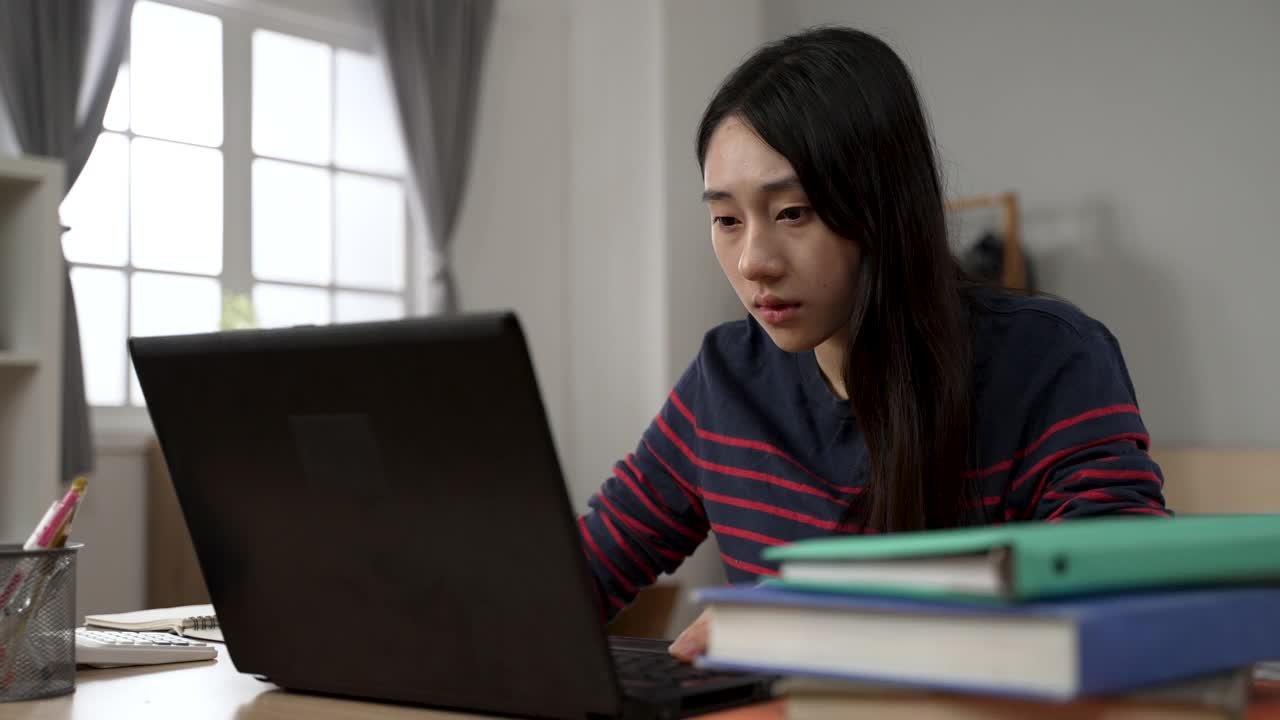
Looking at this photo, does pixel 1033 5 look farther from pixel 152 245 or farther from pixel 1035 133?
pixel 152 245

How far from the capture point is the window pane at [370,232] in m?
4.06

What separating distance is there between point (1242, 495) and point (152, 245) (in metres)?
2.92

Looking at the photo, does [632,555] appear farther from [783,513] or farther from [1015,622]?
[1015,622]

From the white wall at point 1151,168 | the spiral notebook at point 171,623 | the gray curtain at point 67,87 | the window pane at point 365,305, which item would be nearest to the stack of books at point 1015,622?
the spiral notebook at point 171,623

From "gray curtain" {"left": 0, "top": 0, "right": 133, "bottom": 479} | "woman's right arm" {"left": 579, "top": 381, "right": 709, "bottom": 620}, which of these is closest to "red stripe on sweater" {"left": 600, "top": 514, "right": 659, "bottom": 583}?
"woman's right arm" {"left": 579, "top": 381, "right": 709, "bottom": 620}

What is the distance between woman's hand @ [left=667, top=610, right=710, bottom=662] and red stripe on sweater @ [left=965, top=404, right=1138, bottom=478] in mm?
323

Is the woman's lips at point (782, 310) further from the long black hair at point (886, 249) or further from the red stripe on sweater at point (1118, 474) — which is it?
the red stripe on sweater at point (1118, 474)

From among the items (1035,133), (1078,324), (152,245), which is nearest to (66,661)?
(1078,324)

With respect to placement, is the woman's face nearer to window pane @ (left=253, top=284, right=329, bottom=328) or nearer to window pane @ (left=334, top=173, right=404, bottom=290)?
window pane @ (left=253, top=284, right=329, bottom=328)

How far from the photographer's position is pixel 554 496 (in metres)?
0.73

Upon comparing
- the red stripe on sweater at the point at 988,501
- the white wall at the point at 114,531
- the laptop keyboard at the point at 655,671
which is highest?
the red stripe on sweater at the point at 988,501

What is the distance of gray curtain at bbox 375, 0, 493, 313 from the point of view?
412 centimetres

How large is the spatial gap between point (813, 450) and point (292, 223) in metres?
2.95

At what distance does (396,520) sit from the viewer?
806 millimetres
